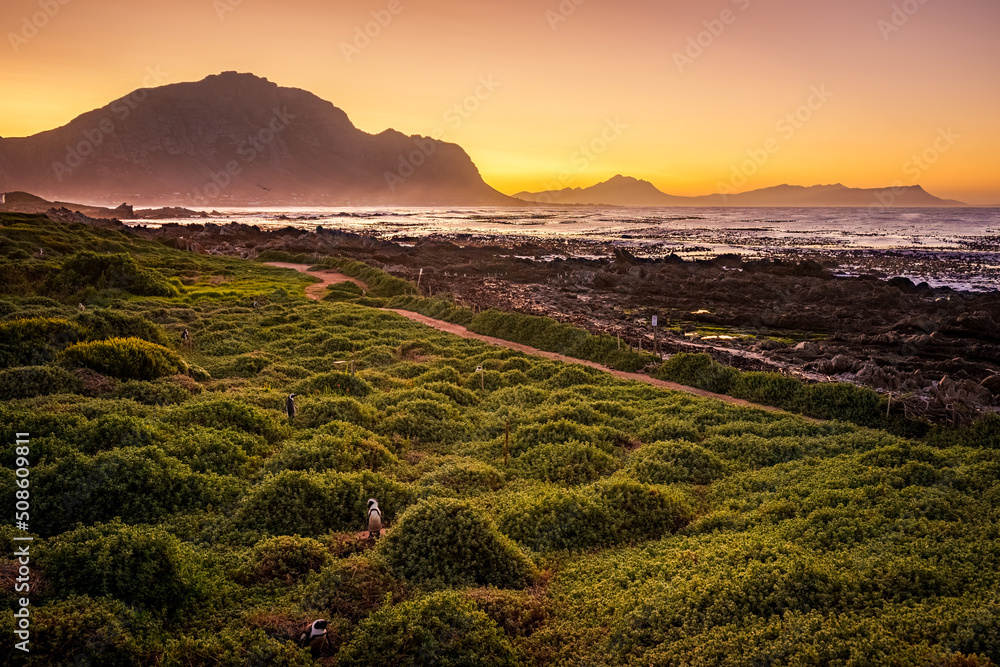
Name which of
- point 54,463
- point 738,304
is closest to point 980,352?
point 738,304

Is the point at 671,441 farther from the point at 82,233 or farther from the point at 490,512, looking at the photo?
the point at 82,233

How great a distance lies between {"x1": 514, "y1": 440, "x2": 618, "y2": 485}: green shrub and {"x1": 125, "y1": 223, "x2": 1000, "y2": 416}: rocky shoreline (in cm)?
1041

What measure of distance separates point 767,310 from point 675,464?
27.1 metres

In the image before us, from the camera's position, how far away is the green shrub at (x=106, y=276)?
35.1m

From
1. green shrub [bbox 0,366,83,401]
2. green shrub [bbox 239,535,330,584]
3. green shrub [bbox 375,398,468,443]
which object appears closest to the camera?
green shrub [bbox 239,535,330,584]

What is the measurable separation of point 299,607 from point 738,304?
126 ft

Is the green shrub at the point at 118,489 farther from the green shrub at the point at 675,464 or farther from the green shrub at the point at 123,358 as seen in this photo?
the green shrub at the point at 675,464

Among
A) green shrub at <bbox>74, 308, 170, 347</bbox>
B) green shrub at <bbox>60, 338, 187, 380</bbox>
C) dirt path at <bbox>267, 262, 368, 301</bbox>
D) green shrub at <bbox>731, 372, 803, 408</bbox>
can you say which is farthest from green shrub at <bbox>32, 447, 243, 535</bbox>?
dirt path at <bbox>267, 262, 368, 301</bbox>

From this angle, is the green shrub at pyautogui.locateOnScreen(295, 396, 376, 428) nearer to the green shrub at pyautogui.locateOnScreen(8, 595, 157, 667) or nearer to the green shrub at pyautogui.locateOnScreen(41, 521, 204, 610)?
the green shrub at pyautogui.locateOnScreen(41, 521, 204, 610)

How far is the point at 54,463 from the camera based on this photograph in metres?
10.9

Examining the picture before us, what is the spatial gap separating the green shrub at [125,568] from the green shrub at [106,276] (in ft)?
105

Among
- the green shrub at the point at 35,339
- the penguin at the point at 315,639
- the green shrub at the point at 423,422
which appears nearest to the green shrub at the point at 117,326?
the green shrub at the point at 35,339

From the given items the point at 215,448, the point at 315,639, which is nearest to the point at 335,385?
the point at 215,448

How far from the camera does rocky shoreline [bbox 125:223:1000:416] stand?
24.4 meters
